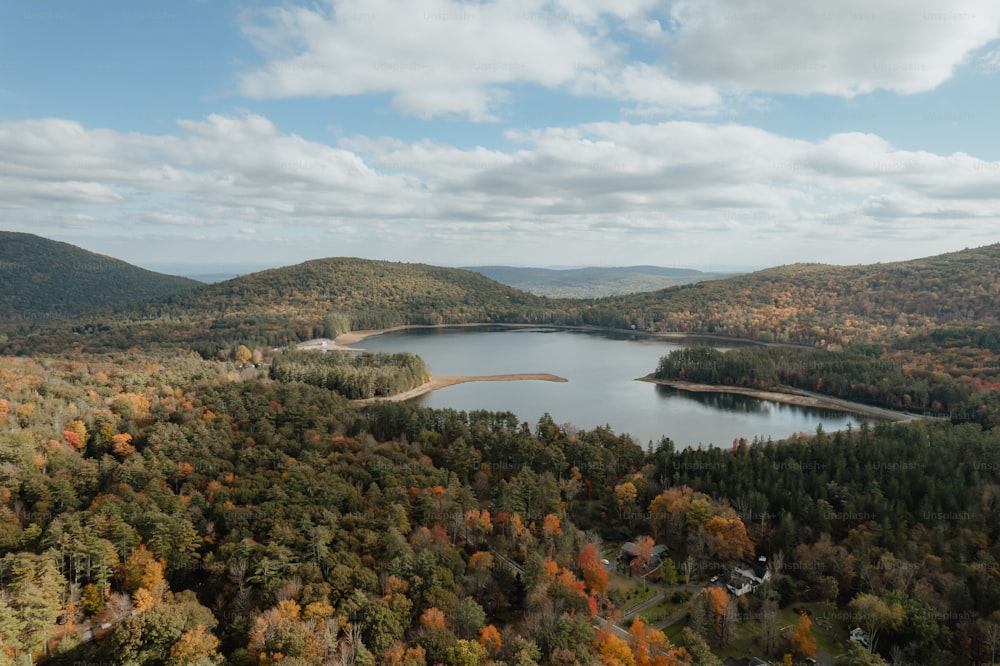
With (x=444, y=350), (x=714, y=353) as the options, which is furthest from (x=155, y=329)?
(x=714, y=353)

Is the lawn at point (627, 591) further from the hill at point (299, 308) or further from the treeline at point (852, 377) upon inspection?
the hill at point (299, 308)

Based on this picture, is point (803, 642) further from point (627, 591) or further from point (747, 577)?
point (627, 591)

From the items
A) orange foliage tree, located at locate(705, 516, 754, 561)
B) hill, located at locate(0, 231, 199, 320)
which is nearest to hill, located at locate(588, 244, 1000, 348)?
orange foliage tree, located at locate(705, 516, 754, 561)

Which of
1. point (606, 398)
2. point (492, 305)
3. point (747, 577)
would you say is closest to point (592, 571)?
point (747, 577)

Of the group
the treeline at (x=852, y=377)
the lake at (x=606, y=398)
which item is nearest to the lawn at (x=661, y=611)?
the lake at (x=606, y=398)

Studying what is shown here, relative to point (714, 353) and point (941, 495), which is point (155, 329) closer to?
point (714, 353)

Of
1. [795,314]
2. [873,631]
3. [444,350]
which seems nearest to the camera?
[873,631]

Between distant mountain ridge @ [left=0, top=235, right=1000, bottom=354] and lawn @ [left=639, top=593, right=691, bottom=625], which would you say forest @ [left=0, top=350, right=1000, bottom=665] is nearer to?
lawn @ [left=639, top=593, right=691, bottom=625]
